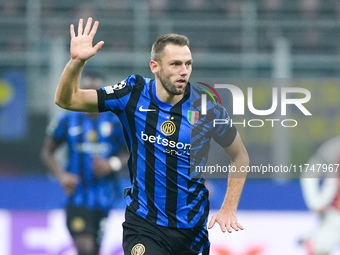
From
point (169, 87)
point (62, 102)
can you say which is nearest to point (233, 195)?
point (169, 87)

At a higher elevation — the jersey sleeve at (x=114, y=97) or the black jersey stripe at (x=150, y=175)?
the jersey sleeve at (x=114, y=97)

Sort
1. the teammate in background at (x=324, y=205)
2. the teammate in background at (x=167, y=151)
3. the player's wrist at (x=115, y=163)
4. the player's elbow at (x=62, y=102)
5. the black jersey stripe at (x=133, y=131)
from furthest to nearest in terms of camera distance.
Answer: the teammate in background at (x=324, y=205) < the player's wrist at (x=115, y=163) < the black jersey stripe at (x=133, y=131) < the teammate in background at (x=167, y=151) < the player's elbow at (x=62, y=102)

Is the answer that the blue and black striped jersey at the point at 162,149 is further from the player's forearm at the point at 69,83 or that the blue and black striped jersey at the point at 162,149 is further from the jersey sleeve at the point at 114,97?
the player's forearm at the point at 69,83

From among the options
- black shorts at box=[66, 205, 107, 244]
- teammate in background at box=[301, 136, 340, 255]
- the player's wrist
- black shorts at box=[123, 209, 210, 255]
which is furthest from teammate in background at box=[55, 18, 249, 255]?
teammate in background at box=[301, 136, 340, 255]

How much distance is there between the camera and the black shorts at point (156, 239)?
452 cm

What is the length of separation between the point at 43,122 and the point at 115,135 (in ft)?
9.49

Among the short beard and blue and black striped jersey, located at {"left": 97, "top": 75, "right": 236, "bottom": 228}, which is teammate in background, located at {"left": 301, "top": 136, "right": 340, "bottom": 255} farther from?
the short beard

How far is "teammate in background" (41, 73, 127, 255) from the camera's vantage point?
7730 mm

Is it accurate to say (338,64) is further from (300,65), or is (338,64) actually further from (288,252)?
(288,252)

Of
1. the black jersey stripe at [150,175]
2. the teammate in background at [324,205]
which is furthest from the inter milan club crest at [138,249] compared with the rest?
the teammate in background at [324,205]

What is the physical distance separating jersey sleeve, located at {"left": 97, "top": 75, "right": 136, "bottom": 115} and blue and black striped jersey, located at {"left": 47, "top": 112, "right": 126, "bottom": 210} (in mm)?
2975

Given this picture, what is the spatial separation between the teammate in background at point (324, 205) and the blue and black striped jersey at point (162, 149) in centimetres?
421

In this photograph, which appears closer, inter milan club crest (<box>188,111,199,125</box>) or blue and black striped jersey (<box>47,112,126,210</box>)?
inter milan club crest (<box>188,111,199,125</box>)

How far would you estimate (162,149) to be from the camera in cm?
465
